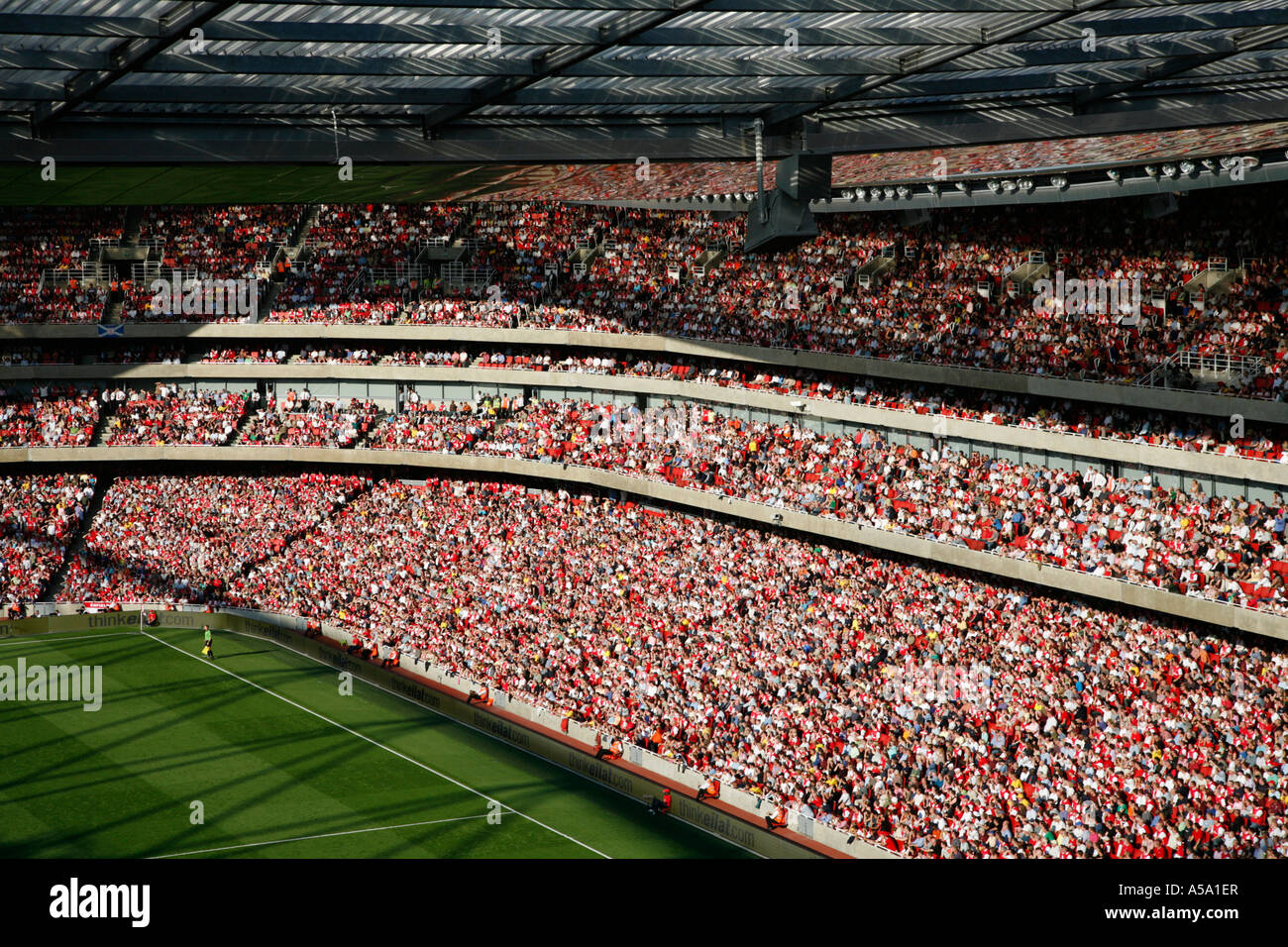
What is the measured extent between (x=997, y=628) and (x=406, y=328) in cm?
2705

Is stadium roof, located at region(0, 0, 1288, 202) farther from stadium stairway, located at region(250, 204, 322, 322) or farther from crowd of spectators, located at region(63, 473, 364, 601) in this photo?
stadium stairway, located at region(250, 204, 322, 322)

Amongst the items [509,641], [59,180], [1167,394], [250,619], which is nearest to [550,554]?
[509,641]

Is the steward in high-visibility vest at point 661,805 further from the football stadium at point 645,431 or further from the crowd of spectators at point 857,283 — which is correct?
the crowd of spectators at point 857,283

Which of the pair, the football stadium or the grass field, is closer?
the football stadium

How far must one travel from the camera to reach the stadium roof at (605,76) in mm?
17578

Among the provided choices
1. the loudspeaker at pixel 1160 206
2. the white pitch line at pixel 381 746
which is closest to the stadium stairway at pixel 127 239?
the white pitch line at pixel 381 746

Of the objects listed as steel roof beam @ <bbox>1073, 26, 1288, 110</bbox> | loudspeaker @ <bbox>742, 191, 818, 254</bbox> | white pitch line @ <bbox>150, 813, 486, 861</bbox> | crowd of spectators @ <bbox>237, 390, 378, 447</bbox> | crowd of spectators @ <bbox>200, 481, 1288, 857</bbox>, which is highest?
steel roof beam @ <bbox>1073, 26, 1288, 110</bbox>

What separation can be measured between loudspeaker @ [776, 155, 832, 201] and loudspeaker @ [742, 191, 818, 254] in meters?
0.13

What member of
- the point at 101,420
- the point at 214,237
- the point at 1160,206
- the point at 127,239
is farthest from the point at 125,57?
the point at 127,239

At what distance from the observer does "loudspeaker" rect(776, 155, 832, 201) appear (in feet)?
59.1

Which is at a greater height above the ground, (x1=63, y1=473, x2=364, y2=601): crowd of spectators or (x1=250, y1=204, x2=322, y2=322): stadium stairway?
(x1=250, y1=204, x2=322, y2=322): stadium stairway

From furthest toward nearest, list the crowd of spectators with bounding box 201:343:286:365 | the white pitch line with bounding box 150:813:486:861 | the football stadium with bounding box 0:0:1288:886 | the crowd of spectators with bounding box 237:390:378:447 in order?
the crowd of spectators with bounding box 201:343:286:365, the crowd of spectators with bounding box 237:390:378:447, the white pitch line with bounding box 150:813:486:861, the football stadium with bounding box 0:0:1288:886

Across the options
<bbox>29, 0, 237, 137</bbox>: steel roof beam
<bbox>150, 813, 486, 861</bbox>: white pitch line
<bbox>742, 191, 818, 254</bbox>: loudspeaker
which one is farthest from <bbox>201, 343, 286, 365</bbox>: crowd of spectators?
<bbox>742, 191, 818, 254</bbox>: loudspeaker

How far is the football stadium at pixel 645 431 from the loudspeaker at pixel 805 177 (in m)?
0.23
